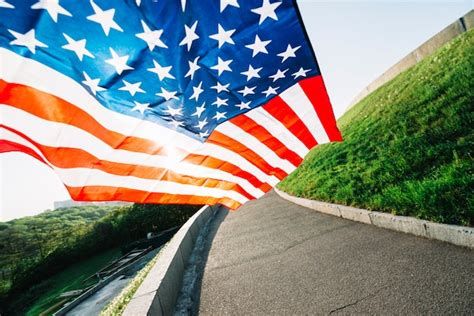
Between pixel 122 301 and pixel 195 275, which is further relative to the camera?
pixel 195 275

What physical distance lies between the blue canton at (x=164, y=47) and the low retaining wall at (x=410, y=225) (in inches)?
117

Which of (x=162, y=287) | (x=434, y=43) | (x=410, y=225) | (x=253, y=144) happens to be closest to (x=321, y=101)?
(x=253, y=144)

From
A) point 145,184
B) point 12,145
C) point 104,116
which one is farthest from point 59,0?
point 145,184

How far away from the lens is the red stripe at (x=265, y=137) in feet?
9.44

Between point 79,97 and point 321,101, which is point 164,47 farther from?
point 321,101

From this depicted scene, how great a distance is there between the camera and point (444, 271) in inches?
135

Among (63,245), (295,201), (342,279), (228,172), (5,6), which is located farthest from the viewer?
(63,245)

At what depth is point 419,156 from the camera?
5.91 m

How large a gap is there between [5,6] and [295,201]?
924 cm

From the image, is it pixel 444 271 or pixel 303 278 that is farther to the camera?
pixel 303 278

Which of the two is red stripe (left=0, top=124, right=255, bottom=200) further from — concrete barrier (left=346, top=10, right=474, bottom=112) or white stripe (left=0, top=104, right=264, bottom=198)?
concrete barrier (left=346, top=10, right=474, bottom=112)

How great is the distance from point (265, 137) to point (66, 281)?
63.8ft

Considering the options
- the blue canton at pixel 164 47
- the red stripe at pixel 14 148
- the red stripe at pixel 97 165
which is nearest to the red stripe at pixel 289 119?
the blue canton at pixel 164 47

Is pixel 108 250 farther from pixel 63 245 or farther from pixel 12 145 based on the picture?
pixel 12 145
